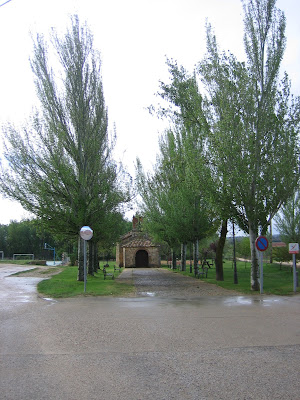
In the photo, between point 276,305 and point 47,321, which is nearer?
point 47,321

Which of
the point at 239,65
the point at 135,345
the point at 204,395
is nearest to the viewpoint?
the point at 204,395

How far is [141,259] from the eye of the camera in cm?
4941

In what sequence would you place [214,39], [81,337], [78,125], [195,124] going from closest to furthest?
1. [81,337]
2. [214,39]
3. [195,124]
4. [78,125]

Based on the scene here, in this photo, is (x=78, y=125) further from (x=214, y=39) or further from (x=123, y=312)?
(x=123, y=312)

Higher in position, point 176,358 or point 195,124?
point 195,124

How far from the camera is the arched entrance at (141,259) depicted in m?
49.1

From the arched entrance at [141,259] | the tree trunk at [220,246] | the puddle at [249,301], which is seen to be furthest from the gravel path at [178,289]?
the arched entrance at [141,259]

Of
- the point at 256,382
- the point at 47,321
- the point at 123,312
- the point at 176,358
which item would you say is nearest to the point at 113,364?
the point at 176,358

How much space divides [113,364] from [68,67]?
18.5 m

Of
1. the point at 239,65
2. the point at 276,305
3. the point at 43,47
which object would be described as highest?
the point at 43,47

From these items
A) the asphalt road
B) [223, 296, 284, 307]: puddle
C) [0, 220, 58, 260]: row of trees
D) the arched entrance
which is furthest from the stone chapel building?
the asphalt road

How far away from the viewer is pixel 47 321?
882 centimetres

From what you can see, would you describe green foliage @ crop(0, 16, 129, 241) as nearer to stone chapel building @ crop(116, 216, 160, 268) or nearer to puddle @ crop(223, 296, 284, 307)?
puddle @ crop(223, 296, 284, 307)

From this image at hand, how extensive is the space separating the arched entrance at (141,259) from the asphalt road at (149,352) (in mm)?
38499
